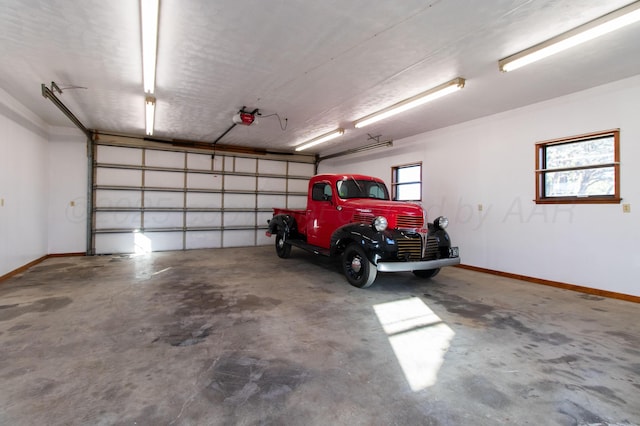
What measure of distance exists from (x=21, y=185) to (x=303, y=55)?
5.72 meters

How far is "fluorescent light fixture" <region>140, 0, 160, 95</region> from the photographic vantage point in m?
2.44

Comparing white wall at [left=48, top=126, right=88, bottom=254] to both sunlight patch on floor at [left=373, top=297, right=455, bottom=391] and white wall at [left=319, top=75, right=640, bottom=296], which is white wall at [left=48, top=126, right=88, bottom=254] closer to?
sunlight patch on floor at [left=373, top=297, right=455, bottom=391]

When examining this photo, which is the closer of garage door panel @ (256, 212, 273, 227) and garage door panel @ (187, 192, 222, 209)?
garage door panel @ (187, 192, 222, 209)

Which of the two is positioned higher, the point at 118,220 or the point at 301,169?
the point at 301,169

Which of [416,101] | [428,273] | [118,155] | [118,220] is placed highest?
[416,101]

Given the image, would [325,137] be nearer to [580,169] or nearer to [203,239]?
[203,239]

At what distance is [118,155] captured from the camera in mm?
7395

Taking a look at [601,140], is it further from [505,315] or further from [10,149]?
[10,149]

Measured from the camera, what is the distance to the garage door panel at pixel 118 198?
7215 mm

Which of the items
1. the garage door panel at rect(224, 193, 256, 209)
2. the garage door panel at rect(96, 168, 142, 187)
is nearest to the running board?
the garage door panel at rect(224, 193, 256, 209)

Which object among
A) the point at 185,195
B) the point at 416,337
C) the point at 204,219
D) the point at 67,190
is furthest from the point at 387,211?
the point at 67,190

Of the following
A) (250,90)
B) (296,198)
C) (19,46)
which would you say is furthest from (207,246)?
(19,46)

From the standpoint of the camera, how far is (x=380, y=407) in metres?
1.75

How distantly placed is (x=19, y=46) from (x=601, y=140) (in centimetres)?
770
